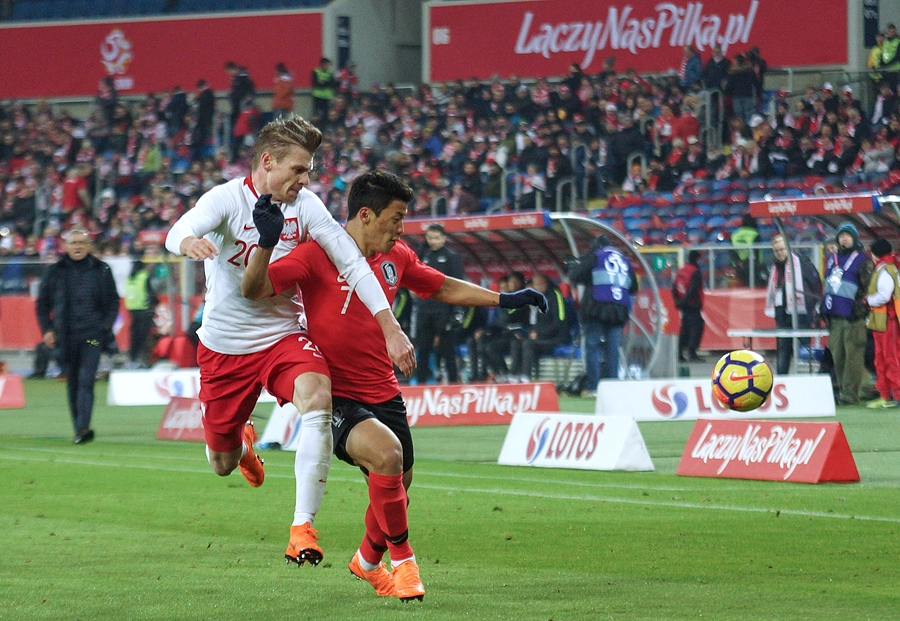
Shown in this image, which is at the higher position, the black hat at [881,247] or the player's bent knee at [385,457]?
the black hat at [881,247]

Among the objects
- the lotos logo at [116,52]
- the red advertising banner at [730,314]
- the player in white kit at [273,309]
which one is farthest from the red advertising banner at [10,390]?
the lotos logo at [116,52]

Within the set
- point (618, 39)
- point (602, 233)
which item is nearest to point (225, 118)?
point (618, 39)

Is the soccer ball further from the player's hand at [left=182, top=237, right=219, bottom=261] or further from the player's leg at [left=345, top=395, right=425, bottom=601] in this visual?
the player's hand at [left=182, top=237, right=219, bottom=261]

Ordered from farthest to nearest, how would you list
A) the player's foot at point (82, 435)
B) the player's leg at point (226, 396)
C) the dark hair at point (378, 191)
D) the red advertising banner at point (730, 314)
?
the red advertising banner at point (730, 314)
the player's foot at point (82, 435)
the player's leg at point (226, 396)
the dark hair at point (378, 191)

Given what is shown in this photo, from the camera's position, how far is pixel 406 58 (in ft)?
132

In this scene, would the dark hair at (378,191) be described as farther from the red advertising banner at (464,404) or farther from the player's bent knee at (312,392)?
the red advertising banner at (464,404)

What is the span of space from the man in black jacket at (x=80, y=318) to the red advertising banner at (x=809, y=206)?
8727mm

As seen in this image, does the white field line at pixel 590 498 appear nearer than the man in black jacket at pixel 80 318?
Yes

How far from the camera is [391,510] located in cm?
647

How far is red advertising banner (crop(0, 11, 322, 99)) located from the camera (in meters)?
38.3

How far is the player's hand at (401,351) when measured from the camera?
6.30m

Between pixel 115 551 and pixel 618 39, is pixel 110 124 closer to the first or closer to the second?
pixel 618 39

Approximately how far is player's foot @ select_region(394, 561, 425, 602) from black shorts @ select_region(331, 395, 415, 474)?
0.47m

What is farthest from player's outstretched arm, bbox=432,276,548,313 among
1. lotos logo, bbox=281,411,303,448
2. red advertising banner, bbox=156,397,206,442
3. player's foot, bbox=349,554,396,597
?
red advertising banner, bbox=156,397,206,442
